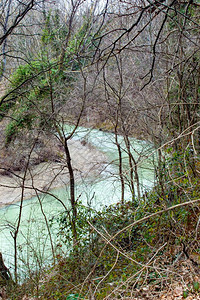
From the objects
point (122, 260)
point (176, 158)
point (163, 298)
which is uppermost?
point (176, 158)

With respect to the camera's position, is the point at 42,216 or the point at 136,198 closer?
the point at 136,198

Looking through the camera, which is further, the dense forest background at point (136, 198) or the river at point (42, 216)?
the river at point (42, 216)

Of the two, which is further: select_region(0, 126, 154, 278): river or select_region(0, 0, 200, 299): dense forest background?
select_region(0, 126, 154, 278): river

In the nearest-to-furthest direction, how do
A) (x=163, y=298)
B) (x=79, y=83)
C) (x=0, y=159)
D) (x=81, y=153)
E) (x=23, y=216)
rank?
1. (x=163, y=298)
2. (x=79, y=83)
3. (x=23, y=216)
4. (x=0, y=159)
5. (x=81, y=153)

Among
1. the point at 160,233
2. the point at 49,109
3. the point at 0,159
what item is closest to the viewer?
the point at 160,233

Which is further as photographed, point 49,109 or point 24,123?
point 24,123

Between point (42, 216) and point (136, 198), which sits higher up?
point (42, 216)

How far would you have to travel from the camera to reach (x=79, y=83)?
29.3ft

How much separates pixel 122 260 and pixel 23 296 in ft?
6.76

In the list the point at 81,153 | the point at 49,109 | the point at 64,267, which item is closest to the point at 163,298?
the point at 64,267

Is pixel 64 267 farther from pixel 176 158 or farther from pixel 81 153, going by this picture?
pixel 81 153

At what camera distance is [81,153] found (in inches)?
595

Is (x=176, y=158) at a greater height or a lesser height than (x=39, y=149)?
lesser

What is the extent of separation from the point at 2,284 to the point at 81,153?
31.4ft
